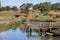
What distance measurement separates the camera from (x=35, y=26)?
2017 cm

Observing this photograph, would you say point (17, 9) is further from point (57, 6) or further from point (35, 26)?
point (35, 26)

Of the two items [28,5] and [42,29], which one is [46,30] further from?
[28,5]

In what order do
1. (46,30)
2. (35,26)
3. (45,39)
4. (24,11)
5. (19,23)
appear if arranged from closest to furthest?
(45,39)
(46,30)
(35,26)
(19,23)
(24,11)

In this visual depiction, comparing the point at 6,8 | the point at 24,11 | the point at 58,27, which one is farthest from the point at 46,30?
the point at 6,8

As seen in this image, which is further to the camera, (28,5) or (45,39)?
(28,5)

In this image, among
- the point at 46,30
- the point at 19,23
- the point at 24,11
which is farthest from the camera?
the point at 24,11

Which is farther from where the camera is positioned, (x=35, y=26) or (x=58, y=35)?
(x=35, y=26)

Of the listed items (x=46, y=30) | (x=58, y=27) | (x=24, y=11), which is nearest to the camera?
(x=58, y=27)

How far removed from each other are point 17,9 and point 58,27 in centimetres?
2388

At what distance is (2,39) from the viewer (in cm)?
1648

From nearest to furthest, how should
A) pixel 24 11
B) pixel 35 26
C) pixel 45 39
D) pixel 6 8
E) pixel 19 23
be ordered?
1. pixel 45 39
2. pixel 35 26
3. pixel 19 23
4. pixel 24 11
5. pixel 6 8

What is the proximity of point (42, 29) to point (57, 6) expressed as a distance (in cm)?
2162

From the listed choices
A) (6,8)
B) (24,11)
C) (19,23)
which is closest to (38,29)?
(19,23)

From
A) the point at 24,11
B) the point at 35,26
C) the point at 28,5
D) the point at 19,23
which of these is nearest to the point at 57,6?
the point at 28,5
